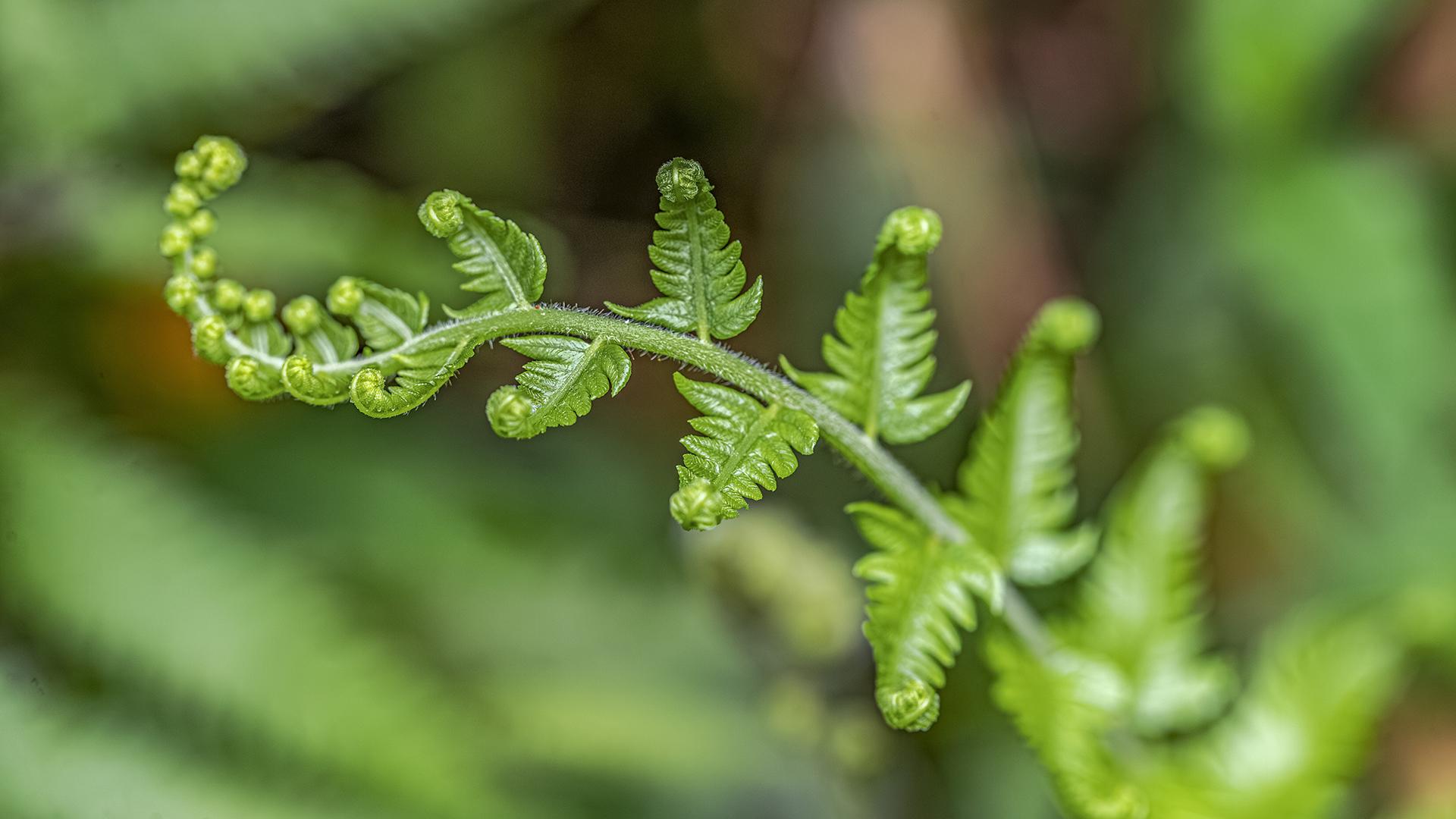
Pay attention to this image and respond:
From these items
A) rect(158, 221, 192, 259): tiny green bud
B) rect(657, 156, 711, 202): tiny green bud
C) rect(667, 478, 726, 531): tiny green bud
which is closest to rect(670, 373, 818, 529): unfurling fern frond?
rect(667, 478, 726, 531): tiny green bud

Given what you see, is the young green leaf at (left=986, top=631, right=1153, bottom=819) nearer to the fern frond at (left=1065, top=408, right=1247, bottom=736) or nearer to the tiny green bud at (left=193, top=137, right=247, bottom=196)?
the fern frond at (left=1065, top=408, right=1247, bottom=736)

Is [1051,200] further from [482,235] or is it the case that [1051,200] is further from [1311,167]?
[482,235]

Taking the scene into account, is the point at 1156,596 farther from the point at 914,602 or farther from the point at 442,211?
the point at 442,211

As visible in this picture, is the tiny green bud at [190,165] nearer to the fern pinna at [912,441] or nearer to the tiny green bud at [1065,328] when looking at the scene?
the fern pinna at [912,441]

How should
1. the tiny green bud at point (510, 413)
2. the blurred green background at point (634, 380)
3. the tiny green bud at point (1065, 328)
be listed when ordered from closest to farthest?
the tiny green bud at point (510, 413), the tiny green bud at point (1065, 328), the blurred green background at point (634, 380)

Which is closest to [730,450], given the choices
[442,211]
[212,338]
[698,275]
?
[698,275]

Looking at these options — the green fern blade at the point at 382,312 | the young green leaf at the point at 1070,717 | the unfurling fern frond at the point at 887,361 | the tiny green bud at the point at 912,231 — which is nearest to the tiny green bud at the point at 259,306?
the green fern blade at the point at 382,312
